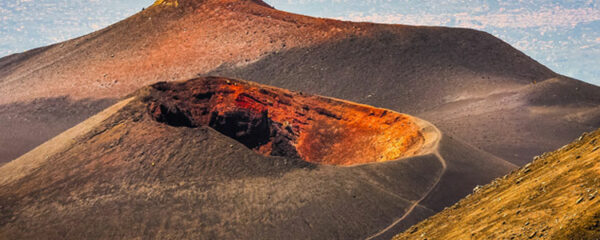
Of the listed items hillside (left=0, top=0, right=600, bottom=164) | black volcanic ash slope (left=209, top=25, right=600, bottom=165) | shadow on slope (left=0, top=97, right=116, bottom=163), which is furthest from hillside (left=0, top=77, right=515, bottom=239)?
shadow on slope (left=0, top=97, right=116, bottom=163)

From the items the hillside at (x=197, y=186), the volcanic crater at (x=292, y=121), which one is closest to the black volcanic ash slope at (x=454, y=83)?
the volcanic crater at (x=292, y=121)

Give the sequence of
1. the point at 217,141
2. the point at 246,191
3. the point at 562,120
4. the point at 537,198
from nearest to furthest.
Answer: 1. the point at 537,198
2. the point at 246,191
3. the point at 217,141
4. the point at 562,120

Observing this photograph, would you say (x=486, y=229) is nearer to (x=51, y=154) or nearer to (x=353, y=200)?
(x=353, y=200)

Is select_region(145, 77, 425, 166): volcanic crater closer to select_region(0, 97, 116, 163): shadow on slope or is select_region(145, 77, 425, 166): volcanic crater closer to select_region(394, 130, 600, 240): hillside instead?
select_region(394, 130, 600, 240): hillside

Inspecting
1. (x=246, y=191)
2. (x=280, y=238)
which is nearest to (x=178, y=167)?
(x=246, y=191)

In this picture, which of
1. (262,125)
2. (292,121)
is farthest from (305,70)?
(262,125)

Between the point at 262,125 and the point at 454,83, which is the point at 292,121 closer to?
the point at 262,125
